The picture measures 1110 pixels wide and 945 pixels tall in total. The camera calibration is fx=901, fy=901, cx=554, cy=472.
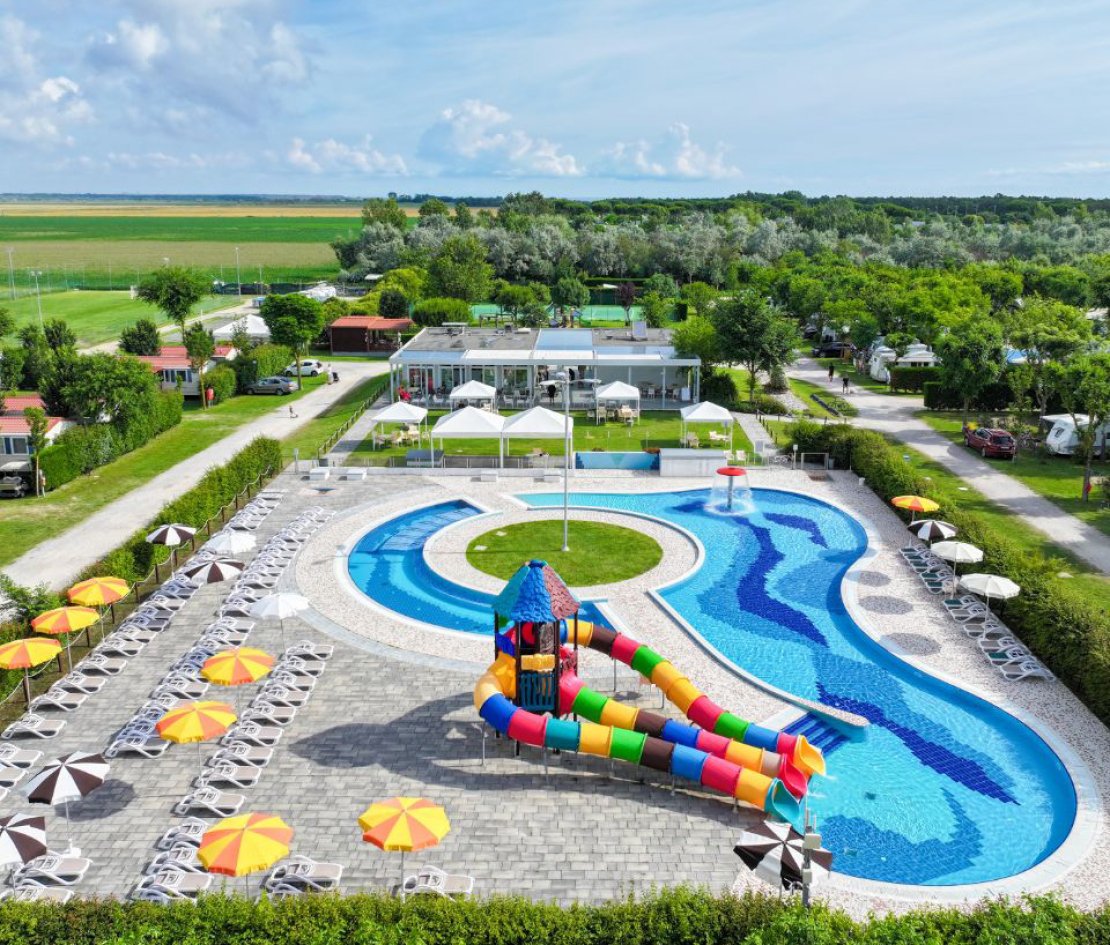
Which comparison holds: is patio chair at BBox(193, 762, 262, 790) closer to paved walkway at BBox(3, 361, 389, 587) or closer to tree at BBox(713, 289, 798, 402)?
paved walkway at BBox(3, 361, 389, 587)

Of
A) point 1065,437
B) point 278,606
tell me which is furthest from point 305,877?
point 1065,437

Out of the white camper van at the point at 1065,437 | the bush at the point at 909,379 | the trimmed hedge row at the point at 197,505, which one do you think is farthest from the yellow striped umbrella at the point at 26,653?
the bush at the point at 909,379

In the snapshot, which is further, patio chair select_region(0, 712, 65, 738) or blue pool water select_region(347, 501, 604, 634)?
blue pool water select_region(347, 501, 604, 634)

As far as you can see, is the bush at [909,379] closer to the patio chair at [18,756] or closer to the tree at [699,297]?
the tree at [699,297]

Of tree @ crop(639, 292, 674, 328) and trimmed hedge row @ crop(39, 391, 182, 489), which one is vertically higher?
tree @ crop(639, 292, 674, 328)

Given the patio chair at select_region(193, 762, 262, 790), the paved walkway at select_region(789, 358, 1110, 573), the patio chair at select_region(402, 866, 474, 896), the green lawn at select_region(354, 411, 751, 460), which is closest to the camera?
the patio chair at select_region(402, 866, 474, 896)

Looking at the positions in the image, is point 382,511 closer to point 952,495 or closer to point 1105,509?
point 952,495

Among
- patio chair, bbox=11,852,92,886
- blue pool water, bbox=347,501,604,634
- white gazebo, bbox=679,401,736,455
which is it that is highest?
white gazebo, bbox=679,401,736,455

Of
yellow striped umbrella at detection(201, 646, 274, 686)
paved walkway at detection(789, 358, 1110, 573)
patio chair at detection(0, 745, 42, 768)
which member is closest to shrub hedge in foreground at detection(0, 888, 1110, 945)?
patio chair at detection(0, 745, 42, 768)
